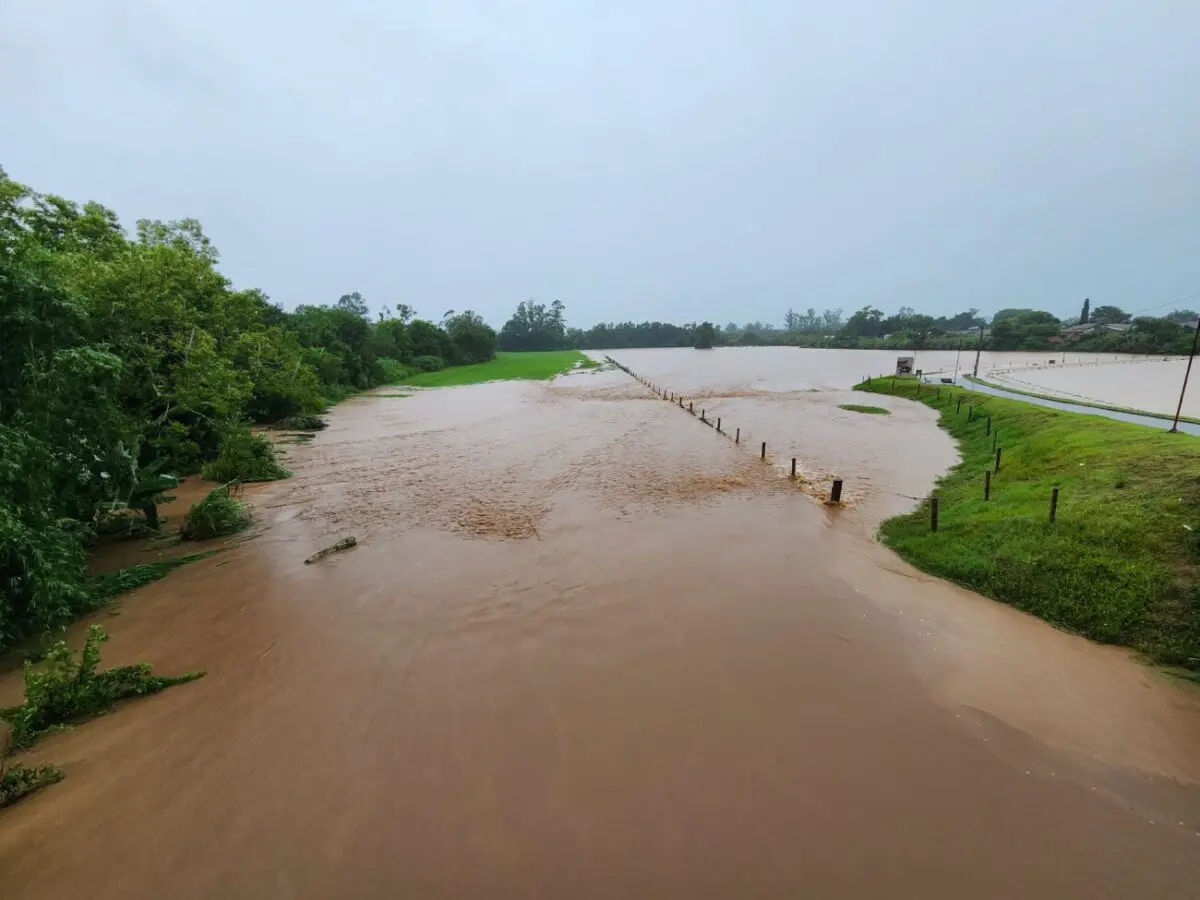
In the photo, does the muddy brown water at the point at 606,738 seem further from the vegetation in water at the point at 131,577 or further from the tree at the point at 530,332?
the tree at the point at 530,332

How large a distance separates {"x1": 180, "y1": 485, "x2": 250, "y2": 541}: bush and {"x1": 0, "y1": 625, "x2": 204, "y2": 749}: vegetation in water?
4949mm

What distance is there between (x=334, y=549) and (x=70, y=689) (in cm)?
500

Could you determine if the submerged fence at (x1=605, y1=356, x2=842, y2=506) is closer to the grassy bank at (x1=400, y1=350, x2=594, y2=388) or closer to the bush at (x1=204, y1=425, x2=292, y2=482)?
the grassy bank at (x1=400, y1=350, x2=594, y2=388)

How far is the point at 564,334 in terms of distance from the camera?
119375 mm

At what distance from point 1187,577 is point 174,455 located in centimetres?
1953

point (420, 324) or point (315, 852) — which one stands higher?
point (420, 324)

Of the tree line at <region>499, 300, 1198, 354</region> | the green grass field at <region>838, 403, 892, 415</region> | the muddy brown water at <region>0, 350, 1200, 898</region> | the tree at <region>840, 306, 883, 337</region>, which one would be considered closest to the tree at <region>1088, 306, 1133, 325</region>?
the tree line at <region>499, 300, 1198, 354</region>

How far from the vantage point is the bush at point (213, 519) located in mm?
11242

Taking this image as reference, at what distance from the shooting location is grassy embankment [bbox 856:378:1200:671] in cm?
755

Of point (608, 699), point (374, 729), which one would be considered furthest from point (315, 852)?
point (608, 699)

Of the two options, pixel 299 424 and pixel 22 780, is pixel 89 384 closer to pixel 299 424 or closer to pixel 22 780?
pixel 22 780

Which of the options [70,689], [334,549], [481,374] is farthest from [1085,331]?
[70,689]

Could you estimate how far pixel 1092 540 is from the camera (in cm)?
876

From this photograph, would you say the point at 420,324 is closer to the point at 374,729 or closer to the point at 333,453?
the point at 333,453
